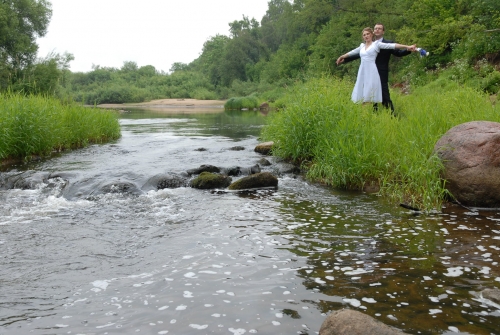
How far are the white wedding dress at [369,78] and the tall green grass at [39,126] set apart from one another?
795 centimetres

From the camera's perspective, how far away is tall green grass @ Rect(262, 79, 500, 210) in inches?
305

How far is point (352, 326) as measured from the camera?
327 centimetres

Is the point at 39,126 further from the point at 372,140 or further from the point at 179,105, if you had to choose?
the point at 179,105

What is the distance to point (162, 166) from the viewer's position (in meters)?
11.4

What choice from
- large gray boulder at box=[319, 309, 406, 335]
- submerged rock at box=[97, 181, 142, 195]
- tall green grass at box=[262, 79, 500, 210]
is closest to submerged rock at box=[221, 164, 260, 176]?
tall green grass at box=[262, 79, 500, 210]

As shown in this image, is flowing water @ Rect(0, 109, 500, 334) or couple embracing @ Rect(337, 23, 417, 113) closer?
flowing water @ Rect(0, 109, 500, 334)

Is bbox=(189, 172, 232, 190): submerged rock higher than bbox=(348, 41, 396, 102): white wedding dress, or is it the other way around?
bbox=(348, 41, 396, 102): white wedding dress

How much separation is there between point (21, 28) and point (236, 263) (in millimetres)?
39047

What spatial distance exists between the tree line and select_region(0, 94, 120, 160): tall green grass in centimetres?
130

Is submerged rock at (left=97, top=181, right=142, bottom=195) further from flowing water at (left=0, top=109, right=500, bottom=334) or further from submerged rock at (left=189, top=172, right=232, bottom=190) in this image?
submerged rock at (left=189, top=172, right=232, bottom=190)

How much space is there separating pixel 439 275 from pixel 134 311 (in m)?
2.91

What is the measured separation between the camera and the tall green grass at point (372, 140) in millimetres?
7734

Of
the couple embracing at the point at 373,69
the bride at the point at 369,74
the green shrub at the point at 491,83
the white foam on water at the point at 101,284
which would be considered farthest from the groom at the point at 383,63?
the white foam on water at the point at 101,284

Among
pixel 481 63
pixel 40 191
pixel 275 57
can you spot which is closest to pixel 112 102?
pixel 275 57
